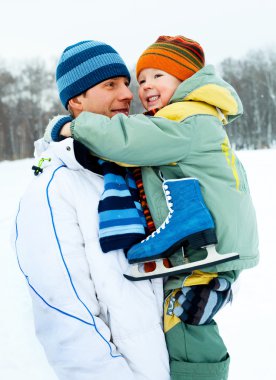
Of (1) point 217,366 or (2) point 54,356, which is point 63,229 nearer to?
(2) point 54,356

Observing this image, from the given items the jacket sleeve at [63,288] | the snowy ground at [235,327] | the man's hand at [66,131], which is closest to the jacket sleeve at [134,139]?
the man's hand at [66,131]

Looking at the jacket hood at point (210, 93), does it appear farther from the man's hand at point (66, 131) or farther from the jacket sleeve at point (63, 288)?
the jacket sleeve at point (63, 288)

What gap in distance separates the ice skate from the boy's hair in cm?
80

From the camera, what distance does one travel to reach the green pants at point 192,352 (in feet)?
4.64

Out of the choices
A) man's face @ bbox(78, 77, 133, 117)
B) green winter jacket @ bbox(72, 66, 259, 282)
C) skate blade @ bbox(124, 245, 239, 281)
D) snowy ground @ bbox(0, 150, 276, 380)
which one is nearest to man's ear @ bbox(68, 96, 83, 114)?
man's face @ bbox(78, 77, 133, 117)

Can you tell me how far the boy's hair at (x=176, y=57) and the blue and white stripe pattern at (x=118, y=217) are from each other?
0.73 metres

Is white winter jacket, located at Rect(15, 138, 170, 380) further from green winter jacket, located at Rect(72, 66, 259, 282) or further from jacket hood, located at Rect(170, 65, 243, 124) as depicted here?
jacket hood, located at Rect(170, 65, 243, 124)

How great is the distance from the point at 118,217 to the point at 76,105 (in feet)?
2.35

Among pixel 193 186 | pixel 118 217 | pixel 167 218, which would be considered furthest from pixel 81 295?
pixel 193 186

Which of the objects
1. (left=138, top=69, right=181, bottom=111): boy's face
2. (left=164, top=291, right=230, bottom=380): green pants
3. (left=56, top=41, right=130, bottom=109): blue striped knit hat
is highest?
(left=56, top=41, right=130, bottom=109): blue striped knit hat

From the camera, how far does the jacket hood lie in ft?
5.43

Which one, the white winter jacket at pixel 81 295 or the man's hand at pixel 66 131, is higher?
the man's hand at pixel 66 131

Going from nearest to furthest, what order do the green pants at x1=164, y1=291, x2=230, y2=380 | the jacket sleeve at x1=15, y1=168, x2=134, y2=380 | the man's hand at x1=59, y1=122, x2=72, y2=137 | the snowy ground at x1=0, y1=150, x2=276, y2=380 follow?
the jacket sleeve at x1=15, y1=168, x2=134, y2=380
the green pants at x1=164, y1=291, x2=230, y2=380
the man's hand at x1=59, y1=122, x2=72, y2=137
the snowy ground at x1=0, y1=150, x2=276, y2=380

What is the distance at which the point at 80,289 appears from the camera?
1343 mm
